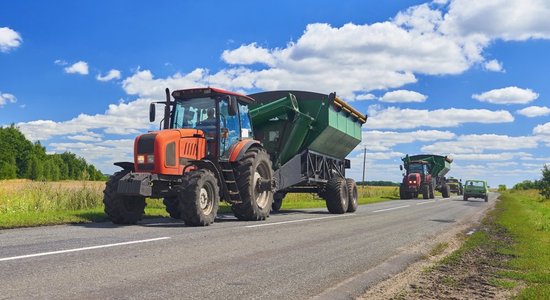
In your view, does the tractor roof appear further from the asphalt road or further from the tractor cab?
the asphalt road

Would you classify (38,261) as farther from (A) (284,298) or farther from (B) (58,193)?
(B) (58,193)

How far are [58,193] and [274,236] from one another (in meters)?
8.90

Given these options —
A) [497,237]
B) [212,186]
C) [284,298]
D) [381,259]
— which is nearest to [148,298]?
[284,298]

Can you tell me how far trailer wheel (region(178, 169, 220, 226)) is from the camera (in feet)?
34.8

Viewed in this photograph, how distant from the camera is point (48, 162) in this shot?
89.3 meters

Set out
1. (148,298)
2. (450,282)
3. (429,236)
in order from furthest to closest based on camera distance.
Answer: (429,236) → (450,282) → (148,298)

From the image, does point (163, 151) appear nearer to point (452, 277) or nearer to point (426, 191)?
point (452, 277)

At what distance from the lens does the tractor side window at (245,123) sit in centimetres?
1349

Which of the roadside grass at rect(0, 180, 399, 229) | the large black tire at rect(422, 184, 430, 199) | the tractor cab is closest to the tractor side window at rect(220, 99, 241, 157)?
the tractor cab

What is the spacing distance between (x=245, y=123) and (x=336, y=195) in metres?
5.67

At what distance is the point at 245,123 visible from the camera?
45.1 feet

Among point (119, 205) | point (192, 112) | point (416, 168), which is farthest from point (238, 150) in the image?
point (416, 168)

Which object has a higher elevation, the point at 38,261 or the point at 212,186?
the point at 212,186

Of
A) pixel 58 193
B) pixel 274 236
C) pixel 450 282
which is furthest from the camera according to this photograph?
pixel 58 193
